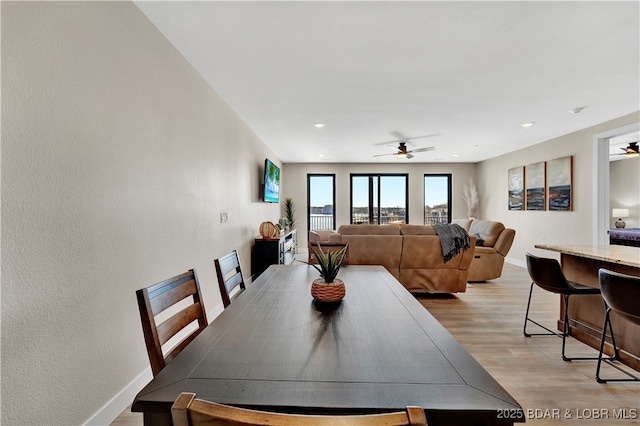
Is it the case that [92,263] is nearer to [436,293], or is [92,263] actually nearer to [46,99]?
[46,99]

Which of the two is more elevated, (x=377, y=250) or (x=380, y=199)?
(x=380, y=199)

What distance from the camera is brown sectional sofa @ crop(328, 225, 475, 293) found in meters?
4.10

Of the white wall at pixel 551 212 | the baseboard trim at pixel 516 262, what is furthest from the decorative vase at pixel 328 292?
the baseboard trim at pixel 516 262

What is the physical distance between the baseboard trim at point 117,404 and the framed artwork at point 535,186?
6615 millimetres

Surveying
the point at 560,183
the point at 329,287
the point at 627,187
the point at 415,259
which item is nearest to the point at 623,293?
the point at 329,287

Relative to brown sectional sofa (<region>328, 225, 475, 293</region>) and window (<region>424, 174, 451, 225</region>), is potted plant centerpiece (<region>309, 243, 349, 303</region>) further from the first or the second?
window (<region>424, 174, 451, 225</region>)

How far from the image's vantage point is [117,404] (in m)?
1.76

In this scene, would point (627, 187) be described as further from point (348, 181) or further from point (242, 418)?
point (242, 418)

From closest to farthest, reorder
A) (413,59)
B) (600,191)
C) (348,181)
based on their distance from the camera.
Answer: (413,59) → (600,191) → (348,181)

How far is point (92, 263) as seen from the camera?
5.24 ft

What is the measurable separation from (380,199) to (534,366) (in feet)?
21.0

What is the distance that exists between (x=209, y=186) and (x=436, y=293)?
3.27 meters

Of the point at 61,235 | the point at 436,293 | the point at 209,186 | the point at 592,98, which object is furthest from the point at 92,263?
the point at 592,98

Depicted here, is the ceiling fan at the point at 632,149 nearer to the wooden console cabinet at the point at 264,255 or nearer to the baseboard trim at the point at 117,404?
the wooden console cabinet at the point at 264,255
